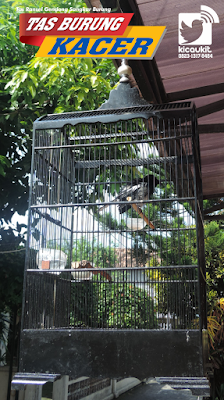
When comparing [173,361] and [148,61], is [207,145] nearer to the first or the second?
[148,61]

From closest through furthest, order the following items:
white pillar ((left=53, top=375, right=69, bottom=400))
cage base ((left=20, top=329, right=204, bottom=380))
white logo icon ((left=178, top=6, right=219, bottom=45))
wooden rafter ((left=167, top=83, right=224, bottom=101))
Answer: cage base ((left=20, top=329, right=204, bottom=380))
white logo icon ((left=178, top=6, right=219, bottom=45))
wooden rafter ((left=167, top=83, right=224, bottom=101))
white pillar ((left=53, top=375, right=69, bottom=400))

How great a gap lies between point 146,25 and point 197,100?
79cm

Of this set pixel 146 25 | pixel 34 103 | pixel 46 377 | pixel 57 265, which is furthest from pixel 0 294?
pixel 146 25

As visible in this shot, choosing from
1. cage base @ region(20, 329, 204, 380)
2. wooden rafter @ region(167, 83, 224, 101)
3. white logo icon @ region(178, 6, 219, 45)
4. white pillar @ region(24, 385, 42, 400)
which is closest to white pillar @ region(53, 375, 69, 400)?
white pillar @ region(24, 385, 42, 400)

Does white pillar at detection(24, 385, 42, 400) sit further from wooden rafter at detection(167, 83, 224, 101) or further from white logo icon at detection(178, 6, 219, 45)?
white logo icon at detection(178, 6, 219, 45)

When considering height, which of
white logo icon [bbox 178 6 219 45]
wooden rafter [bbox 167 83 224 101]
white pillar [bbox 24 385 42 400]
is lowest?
white pillar [bbox 24 385 42 400]

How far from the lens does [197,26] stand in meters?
1.97

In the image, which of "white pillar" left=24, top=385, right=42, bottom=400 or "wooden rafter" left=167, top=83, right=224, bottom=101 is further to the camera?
"white pillar" left=24, top=385, right=42, bottom=400

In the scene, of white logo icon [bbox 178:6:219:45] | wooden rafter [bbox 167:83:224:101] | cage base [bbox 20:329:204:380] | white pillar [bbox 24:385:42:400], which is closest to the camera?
cage base [bbox 20:329:204:380]

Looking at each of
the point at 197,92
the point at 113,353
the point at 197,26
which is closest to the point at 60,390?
the point at 113,353

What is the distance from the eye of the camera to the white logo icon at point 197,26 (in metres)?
1.90

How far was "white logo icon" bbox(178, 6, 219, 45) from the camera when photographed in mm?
1897

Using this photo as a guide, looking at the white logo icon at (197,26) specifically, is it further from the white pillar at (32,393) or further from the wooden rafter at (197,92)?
the white pillar at (32,393)

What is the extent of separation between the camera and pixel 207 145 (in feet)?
10.2
